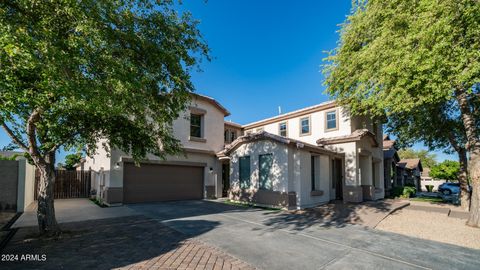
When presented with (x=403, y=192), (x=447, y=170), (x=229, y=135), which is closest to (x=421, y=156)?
(x=447, y=170)

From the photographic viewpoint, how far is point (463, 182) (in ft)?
45.3

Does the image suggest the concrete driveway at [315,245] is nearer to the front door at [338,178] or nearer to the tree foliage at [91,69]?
the tree foliage at [91,69]

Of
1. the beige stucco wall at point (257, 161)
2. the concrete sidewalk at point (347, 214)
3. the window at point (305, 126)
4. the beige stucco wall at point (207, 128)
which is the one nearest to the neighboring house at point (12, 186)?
the beige stucco wall at point (207, 128)

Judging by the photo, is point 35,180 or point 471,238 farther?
point 35,180

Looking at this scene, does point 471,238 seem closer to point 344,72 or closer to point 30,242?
point 344,72

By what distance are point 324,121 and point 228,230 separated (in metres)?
11.8

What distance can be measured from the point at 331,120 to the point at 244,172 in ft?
24.0

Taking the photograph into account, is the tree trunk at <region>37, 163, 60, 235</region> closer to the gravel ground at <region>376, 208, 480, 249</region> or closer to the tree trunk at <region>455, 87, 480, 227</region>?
the gravel ground at <region>376, 208, 480, 249</region>

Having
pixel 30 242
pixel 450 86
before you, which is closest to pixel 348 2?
pixel 450 86

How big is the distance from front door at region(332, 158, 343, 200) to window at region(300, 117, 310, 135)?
10.9 ft

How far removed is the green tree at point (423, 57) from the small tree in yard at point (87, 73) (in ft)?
23.3

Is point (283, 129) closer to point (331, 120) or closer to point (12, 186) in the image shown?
point (331, 120)

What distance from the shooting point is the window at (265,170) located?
42.9 feet

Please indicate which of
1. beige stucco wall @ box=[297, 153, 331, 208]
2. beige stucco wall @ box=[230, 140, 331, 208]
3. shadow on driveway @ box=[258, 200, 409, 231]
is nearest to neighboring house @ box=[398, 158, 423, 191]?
shadow on driveway @ box=[258, 200, 409, 231]
